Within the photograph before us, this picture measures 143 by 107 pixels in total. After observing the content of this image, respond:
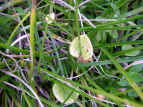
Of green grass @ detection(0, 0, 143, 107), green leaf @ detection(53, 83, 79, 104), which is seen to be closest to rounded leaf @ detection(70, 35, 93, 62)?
green grass @ detection(0, 0, 143, 107)

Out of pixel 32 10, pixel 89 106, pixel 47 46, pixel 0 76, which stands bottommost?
pixel 89 106

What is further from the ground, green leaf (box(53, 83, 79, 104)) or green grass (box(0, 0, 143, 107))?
green grass (box(0, 0, 143, 107))

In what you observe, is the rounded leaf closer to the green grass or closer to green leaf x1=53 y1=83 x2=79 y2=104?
the green grass

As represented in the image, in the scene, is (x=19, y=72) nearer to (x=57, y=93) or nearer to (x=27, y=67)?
(x=27, y=67)

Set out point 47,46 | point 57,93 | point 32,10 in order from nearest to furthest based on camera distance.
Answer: point 32,10
point 57,93
point 47,46

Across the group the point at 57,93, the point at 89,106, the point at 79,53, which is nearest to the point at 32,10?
the point at 79,53

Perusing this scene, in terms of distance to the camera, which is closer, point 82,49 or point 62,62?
point 82,49

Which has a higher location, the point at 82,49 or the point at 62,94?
the point at 82,49

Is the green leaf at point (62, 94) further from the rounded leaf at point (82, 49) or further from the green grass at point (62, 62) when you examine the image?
the rounded leaf at point (82, 49)
